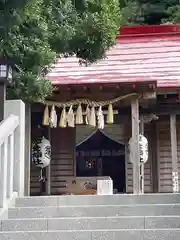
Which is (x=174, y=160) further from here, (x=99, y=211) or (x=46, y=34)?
(x=99, y=211)

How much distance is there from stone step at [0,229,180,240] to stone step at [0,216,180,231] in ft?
1.08

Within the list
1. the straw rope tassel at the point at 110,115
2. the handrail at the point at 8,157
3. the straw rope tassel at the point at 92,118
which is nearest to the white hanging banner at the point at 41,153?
the straw rope tassel at the point at 92,118

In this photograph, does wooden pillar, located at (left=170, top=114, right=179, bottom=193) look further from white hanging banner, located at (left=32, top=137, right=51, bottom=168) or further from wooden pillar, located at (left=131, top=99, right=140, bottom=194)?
white hanging banner, located at (left=32, top=137, right=51, bottom=168)

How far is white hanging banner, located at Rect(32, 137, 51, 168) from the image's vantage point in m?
11.3

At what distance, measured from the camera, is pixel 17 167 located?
7.01 metres

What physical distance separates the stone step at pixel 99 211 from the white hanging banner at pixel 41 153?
16.7 feet

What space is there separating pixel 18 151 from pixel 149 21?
18.6m

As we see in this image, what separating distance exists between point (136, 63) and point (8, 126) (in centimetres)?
681

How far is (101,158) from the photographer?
13805mm

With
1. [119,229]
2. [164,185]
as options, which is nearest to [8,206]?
[119,229]

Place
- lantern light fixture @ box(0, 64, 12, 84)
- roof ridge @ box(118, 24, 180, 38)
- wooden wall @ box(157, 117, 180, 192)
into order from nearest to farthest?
lantern light fixture @ box(0, 64, 12, 84) < wooden wall @ box(157, 117, 180, 192) < roof ridge @ box(118, 24, 180, 38)

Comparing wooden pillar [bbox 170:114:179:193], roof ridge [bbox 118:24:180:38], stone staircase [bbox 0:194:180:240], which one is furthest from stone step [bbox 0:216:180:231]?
roof ridge [bbox 118:24:180:38]

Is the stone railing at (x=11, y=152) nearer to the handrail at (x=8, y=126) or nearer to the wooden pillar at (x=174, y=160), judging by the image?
the handrail at (x=8, y=126)

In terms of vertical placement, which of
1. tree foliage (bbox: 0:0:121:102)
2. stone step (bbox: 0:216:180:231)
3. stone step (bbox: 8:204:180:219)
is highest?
tree foliage (bbox: 0:0:121:102)
